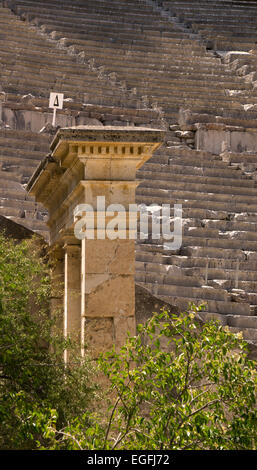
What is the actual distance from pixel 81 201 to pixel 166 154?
11025 mm

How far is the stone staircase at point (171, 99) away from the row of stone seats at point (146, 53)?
0.03 m

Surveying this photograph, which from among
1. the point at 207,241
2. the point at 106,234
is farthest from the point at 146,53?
the point at 106,234

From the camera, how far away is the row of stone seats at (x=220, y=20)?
29781 millimetres

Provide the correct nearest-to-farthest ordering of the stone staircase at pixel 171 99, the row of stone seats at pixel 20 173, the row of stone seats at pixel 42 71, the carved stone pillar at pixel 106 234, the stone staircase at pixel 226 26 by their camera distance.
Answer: the carved stone pillar at pixel 106 234, the row of stone seats at pixel 20 173, the stone staircase at pixel 171 99, the row of stone seats at pixel 42 71, the stone staircase at pixel 226 26

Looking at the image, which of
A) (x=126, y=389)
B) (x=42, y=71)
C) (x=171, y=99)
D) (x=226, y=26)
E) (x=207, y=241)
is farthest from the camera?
(x=226, y=26)

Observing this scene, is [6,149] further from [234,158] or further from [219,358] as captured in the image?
[219,358]

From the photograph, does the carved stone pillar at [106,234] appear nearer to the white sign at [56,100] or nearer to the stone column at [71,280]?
the stone column at [71,280]

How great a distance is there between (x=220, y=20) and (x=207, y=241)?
648 inches

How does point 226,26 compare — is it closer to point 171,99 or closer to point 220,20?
point 220,20

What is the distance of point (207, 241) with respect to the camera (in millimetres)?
16859

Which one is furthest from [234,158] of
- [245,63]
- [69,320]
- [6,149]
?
[69,320]

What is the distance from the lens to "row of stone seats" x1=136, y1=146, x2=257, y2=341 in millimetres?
14883

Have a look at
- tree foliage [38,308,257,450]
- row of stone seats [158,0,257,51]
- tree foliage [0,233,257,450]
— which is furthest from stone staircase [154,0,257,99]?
tree foliage [38,308,257,450]

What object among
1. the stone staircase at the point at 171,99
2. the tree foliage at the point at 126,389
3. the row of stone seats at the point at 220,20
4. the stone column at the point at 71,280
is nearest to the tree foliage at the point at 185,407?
the tree foliage at the point at 126,389
